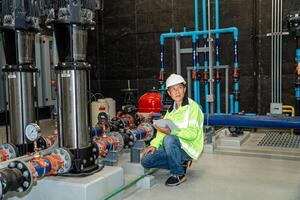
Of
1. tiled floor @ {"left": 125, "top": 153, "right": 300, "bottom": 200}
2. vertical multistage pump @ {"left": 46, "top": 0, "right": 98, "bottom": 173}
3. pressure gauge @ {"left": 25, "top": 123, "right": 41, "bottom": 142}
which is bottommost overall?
tiled floor @ {"left": 125, "top": 153, "right": 300, "bottom": 200}

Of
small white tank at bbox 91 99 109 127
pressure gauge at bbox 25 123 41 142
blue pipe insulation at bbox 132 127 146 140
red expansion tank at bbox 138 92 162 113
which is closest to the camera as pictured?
pressure gauge at bbox 25 123 41 142

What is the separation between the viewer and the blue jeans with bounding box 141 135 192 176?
9.46ft

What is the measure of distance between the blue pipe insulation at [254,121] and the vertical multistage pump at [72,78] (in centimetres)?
193

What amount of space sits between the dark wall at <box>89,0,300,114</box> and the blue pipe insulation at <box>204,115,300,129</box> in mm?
2039

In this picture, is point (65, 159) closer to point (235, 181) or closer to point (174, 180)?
point (174, 180)

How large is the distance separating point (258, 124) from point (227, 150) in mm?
471

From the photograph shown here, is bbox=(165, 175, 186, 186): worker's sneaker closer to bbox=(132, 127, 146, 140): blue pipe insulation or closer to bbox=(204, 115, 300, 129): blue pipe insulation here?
bbox=(132, 127, 146, 140): blue pipe insulation

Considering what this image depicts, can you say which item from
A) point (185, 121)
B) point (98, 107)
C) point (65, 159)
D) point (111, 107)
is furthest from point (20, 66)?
point (111, 107)

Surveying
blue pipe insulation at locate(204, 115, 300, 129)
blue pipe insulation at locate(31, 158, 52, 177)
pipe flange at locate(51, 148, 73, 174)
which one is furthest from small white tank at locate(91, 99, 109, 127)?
blue pipe insulation at locate(31, 158, 52, 177)

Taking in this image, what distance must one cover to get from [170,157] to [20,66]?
151 cm

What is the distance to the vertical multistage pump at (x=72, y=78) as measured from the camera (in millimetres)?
2518

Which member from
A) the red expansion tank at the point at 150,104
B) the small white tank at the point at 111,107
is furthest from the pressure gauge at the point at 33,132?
the small white tank at the point at 111,107

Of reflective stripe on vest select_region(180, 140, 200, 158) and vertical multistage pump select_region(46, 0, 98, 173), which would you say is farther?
reflective stripe on vest select_region(180, 140, 200, 158)

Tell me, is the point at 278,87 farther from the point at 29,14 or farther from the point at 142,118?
the point at 29,14
